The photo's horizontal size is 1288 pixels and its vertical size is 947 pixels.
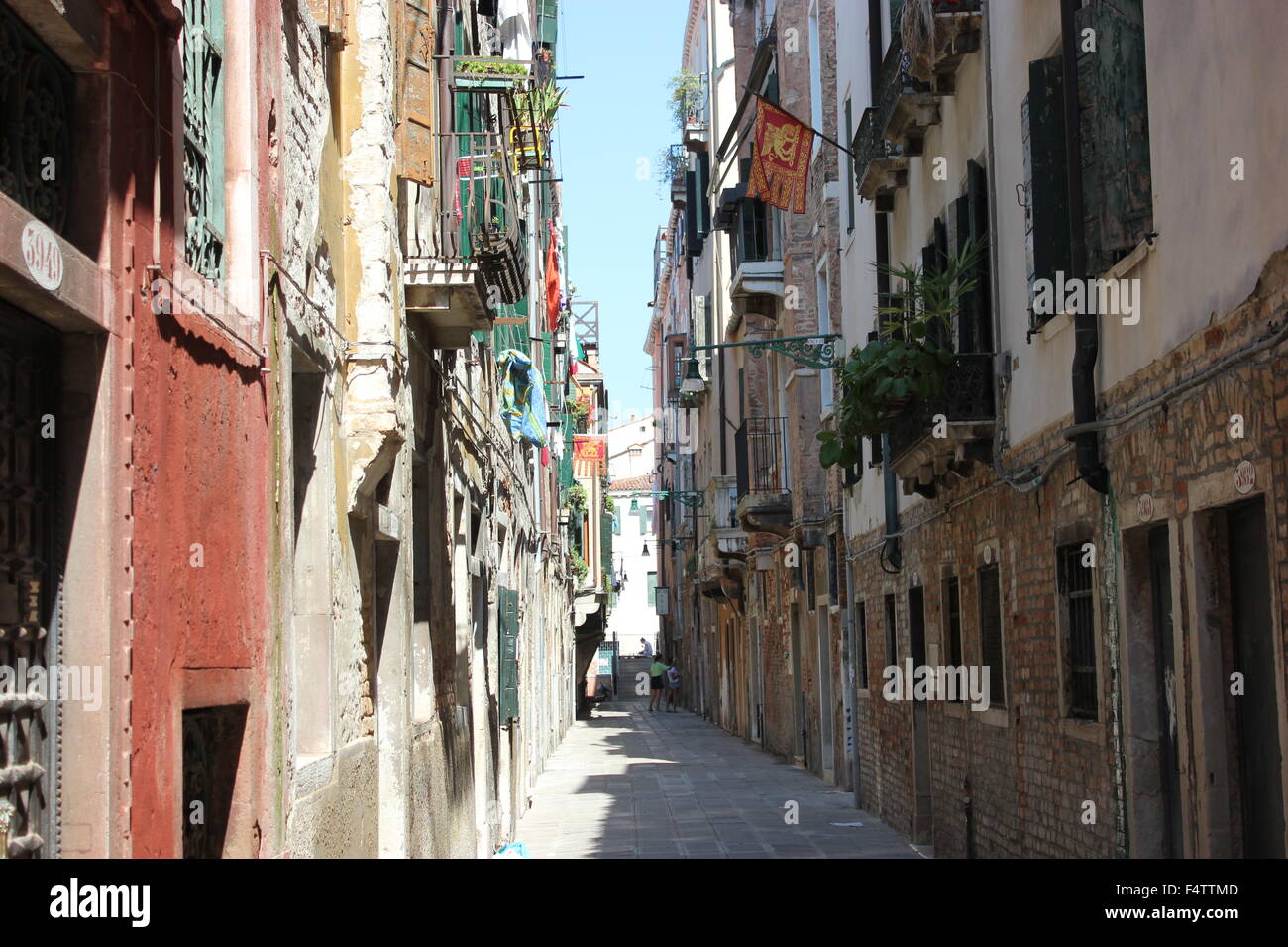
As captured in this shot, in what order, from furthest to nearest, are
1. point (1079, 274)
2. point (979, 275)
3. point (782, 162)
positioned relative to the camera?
point (782, 162), point (979, 275), point (1079, 274)

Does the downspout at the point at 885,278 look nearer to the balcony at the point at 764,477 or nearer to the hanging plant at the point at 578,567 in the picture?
the balcony at the point at 764,477

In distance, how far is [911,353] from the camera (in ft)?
39.7

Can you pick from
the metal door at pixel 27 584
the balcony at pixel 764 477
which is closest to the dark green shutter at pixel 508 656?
the balcony at pixel 764 477

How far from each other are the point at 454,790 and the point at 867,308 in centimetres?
765

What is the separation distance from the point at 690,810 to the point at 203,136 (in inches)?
558

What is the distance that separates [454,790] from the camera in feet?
45.1

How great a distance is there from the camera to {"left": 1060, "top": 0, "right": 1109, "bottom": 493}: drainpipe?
898 centimetres

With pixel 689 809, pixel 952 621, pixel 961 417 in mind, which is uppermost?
pixel 961 417

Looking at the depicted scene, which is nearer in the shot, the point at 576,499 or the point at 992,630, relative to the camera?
the point at 992,630

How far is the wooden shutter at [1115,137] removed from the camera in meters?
8.20

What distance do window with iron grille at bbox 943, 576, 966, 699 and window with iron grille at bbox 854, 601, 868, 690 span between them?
505cm

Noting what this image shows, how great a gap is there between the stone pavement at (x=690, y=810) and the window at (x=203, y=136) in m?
9.55

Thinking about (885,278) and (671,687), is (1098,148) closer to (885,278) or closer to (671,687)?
(885,278)

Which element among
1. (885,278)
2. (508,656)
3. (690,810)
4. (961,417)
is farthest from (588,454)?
(961,417)
